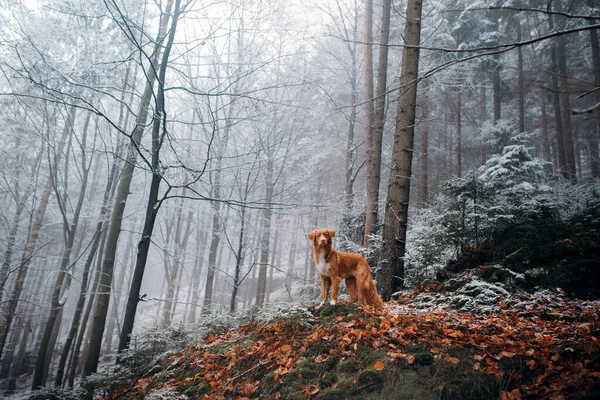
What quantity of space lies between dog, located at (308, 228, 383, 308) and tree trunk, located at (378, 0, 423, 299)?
1.35m

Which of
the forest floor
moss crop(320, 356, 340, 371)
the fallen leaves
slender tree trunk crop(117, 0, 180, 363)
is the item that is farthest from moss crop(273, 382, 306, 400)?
slender tree trunk crop(117, 0, 180, 363)

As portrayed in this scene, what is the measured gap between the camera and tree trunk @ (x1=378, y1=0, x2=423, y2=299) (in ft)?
18.0

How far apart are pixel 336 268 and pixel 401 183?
249cm

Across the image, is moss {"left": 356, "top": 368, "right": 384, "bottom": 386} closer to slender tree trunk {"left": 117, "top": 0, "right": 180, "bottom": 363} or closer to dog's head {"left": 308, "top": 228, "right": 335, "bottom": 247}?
dog's head {"left": 308, "top": 228, "right": 335, "bottom": 247}

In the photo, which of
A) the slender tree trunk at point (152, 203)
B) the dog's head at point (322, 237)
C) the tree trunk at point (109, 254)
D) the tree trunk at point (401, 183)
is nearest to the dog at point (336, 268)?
the dog's head at point (322, 237)

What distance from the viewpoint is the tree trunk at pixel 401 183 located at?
18.0 feet

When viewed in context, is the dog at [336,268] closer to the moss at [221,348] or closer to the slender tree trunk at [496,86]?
the moss at [221,348]

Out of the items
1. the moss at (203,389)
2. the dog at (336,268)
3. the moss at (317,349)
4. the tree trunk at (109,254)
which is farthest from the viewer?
the tree trunk at (109,254)

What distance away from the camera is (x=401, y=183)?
5.71 metres

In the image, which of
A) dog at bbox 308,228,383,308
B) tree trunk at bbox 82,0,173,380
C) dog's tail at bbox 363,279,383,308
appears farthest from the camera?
tree trunk at bbox 82,0,173,380

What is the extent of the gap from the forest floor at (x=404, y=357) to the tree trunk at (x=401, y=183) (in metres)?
1.16

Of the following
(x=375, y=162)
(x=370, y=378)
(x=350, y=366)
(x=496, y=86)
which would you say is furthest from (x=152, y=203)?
(x=496, y=86)

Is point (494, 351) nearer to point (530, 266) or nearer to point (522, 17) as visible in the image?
point (530, 266)

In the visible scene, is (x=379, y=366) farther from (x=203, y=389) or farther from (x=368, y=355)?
(x=203, y=389)
